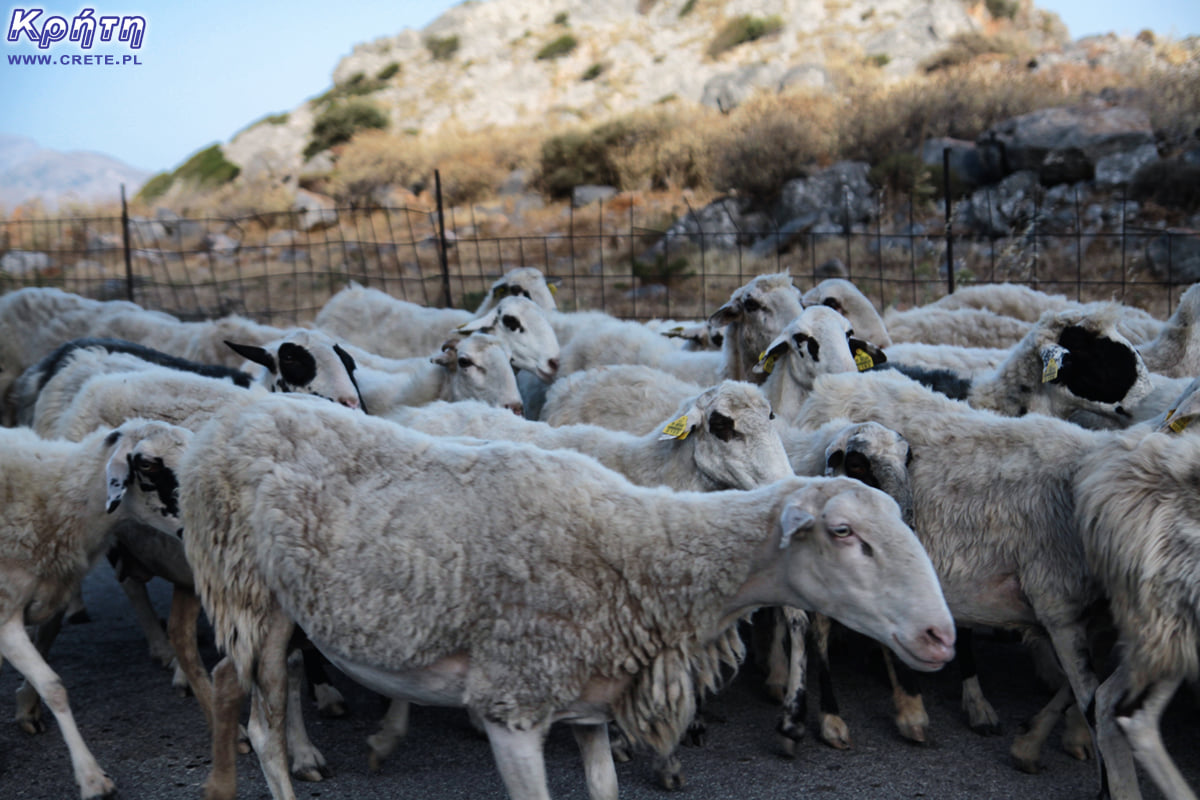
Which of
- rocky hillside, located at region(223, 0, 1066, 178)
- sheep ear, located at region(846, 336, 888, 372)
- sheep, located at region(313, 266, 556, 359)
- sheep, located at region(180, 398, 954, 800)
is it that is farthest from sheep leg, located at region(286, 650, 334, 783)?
rocky hillside, located at region(223, 0, 1066, 178)

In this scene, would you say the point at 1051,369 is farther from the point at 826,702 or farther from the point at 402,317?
the point at 402,317

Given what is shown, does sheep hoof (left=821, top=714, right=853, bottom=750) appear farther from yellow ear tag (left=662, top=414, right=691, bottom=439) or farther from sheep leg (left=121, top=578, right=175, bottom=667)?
sheep leg (left=121, top=578, right=175, bottom=667)

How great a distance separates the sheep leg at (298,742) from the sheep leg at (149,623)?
161cm

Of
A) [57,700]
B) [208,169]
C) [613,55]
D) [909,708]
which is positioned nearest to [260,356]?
[57,700]

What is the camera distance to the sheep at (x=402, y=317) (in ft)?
30.0

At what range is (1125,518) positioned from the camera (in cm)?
371

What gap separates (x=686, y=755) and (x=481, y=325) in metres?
3.74

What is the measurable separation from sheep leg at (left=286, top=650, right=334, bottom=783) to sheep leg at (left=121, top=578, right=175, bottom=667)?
5.29 ft

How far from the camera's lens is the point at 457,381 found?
6.71 metres

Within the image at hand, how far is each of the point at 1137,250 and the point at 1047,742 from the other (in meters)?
11.0

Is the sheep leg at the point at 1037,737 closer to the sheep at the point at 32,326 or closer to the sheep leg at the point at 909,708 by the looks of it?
the sheep leg at the point at 909,708

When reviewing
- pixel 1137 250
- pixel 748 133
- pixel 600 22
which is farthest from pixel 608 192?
pixel 600 22

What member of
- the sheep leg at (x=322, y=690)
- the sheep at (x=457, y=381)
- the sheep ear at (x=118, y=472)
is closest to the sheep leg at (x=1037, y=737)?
the sheep leg at (x=322, y=690)

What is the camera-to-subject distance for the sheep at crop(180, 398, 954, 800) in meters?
3.14
